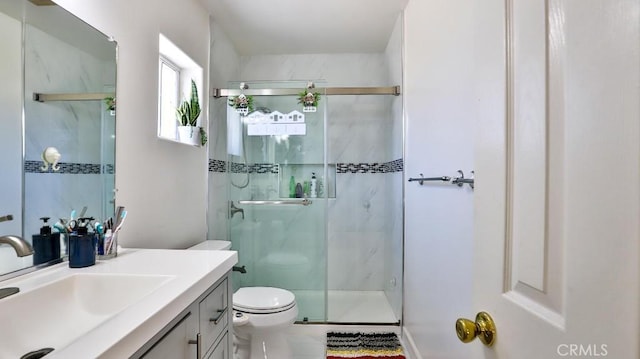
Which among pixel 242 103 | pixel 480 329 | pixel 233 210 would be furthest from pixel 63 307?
pixel 242 103

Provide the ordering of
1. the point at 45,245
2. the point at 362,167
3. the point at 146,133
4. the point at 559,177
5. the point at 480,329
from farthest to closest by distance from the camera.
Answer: the point at 362,167 < the point at 146,133 < the point at 45,245 < the point at 480,329 < the point at 559,177

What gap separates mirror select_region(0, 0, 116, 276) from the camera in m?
0.84

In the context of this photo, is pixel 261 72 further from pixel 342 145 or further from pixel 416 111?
pixel 416 111

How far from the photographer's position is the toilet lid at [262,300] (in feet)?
5.82

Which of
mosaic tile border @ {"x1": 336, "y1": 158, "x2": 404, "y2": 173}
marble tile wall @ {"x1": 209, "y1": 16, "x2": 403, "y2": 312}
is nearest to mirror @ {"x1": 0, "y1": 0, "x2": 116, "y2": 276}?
marble tile wall @ {"x1": 209, "y1": 16, "x2": 403, "y2": 312}

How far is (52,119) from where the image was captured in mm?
981

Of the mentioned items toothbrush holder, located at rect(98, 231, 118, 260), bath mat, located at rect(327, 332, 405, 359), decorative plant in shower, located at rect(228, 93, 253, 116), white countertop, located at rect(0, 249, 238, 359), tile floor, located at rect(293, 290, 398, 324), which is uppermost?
decorative plant in shower, located at rect(228, 93, 253, 116)

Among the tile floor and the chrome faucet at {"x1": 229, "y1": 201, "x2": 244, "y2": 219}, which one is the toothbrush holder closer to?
the chrome faucet at {"x1": 229, "y1": 201, "x2": 244, "y2": 219}

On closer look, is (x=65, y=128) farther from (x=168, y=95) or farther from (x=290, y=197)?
(x=290, y=197)

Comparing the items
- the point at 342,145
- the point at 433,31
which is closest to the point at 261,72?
the point at 342,145

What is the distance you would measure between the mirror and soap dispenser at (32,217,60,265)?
0.02 meters

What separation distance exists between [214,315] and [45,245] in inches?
23.7

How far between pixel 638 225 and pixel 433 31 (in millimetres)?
1562

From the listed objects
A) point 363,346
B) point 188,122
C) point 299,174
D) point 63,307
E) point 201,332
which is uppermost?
point 188,122
